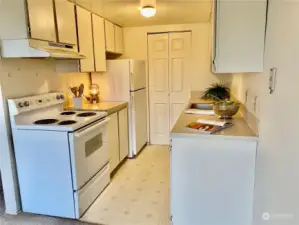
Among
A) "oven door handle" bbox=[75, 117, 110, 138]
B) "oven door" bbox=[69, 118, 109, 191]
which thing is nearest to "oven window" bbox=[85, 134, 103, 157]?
"oven door" bbox=[69, 118, 109, 191]

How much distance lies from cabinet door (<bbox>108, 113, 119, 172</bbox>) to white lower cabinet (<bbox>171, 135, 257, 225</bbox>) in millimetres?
1493

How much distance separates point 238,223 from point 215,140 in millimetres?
663

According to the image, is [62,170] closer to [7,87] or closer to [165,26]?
[7,87]

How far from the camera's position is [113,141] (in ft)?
10.6

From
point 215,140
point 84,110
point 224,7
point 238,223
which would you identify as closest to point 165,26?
point 84,110

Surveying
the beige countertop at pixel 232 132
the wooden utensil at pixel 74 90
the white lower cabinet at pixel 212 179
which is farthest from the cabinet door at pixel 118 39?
the white lower cabinet at pixel 212 179

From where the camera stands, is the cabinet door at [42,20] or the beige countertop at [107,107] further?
the beige countertop at [107,107]

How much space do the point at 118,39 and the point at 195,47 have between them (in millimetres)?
1385

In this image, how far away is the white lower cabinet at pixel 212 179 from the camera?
1.70 metres

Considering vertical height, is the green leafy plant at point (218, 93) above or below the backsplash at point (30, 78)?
below

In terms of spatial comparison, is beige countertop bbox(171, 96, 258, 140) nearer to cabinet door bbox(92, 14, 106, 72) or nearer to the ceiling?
the ceiling

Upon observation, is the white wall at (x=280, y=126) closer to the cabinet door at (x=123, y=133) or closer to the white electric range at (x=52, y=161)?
the white electric range at (x=52, y=161)

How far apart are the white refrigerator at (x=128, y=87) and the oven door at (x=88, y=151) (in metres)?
0.93

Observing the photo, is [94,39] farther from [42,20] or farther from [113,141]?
[113,141]
